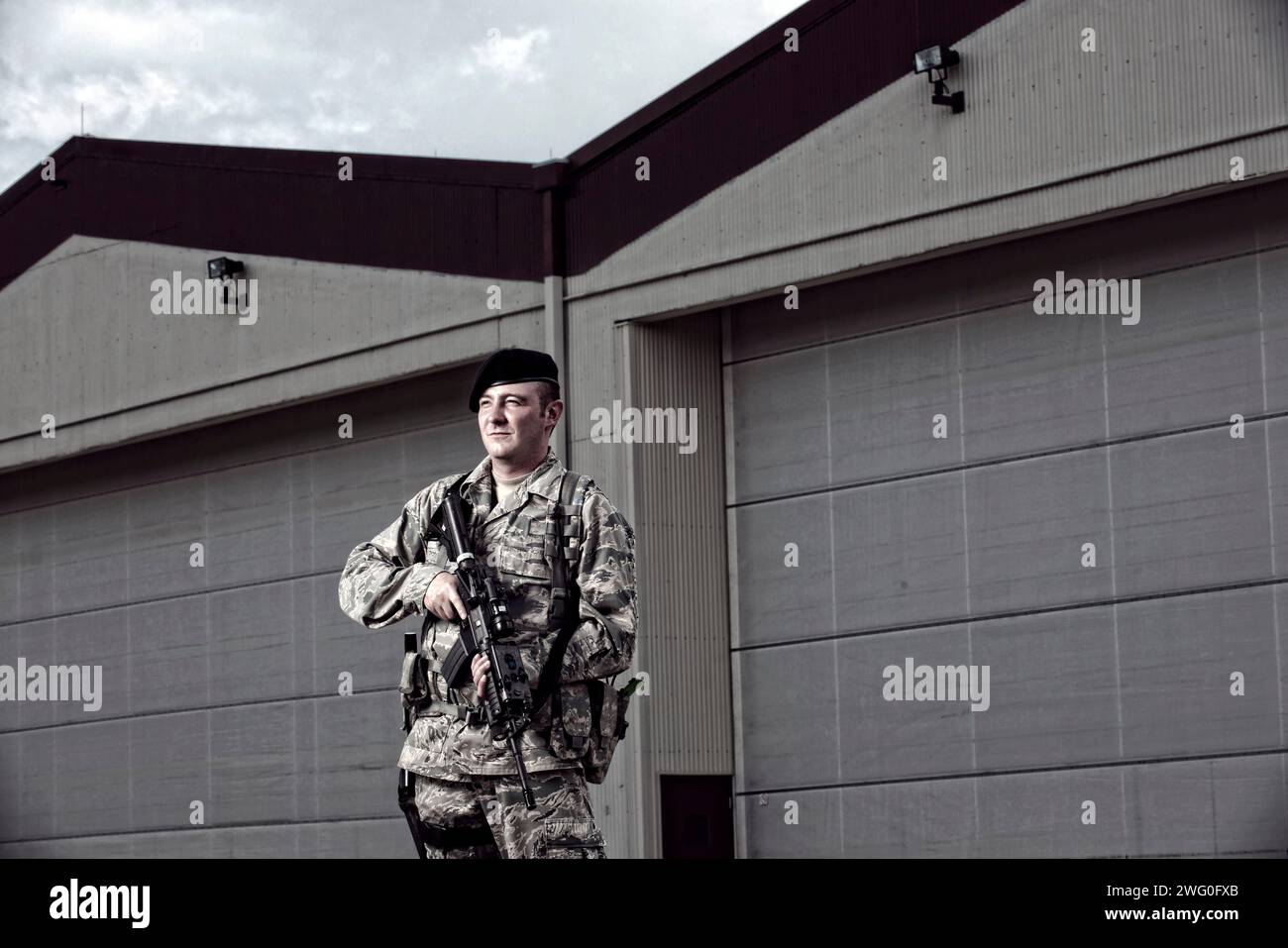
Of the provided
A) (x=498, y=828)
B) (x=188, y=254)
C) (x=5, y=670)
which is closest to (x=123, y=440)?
(x=188, y=254)

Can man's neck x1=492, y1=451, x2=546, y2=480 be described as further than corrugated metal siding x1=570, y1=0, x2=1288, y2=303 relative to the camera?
No

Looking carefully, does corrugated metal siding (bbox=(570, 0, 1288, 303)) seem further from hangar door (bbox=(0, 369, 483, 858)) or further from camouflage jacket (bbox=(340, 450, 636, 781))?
camouflage jacket (bbox=(340, 450, 636, 781))

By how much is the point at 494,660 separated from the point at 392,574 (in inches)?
23.9

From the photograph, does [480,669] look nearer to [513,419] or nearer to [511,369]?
[513,419]

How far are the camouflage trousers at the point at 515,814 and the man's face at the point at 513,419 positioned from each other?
103 centimetres

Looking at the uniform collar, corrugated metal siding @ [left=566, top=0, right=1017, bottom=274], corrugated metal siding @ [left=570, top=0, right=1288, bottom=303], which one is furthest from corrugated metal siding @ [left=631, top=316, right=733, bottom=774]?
the uniform collar

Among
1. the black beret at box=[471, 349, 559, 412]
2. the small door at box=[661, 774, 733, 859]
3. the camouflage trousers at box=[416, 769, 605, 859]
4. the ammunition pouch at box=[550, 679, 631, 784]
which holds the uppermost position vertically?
the black beret at box=[471, 349, 559, 412]

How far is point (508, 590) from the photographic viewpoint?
5555mm

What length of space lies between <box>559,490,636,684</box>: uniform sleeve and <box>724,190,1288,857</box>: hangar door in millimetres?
7189

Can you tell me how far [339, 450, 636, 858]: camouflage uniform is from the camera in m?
5.35

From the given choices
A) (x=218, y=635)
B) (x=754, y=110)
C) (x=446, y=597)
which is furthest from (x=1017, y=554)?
(x=218, y=635)

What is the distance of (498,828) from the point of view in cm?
536

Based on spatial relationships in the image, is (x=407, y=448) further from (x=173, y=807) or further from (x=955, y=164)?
(x=955, y=164)

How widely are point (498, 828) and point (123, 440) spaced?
45.5 ft
